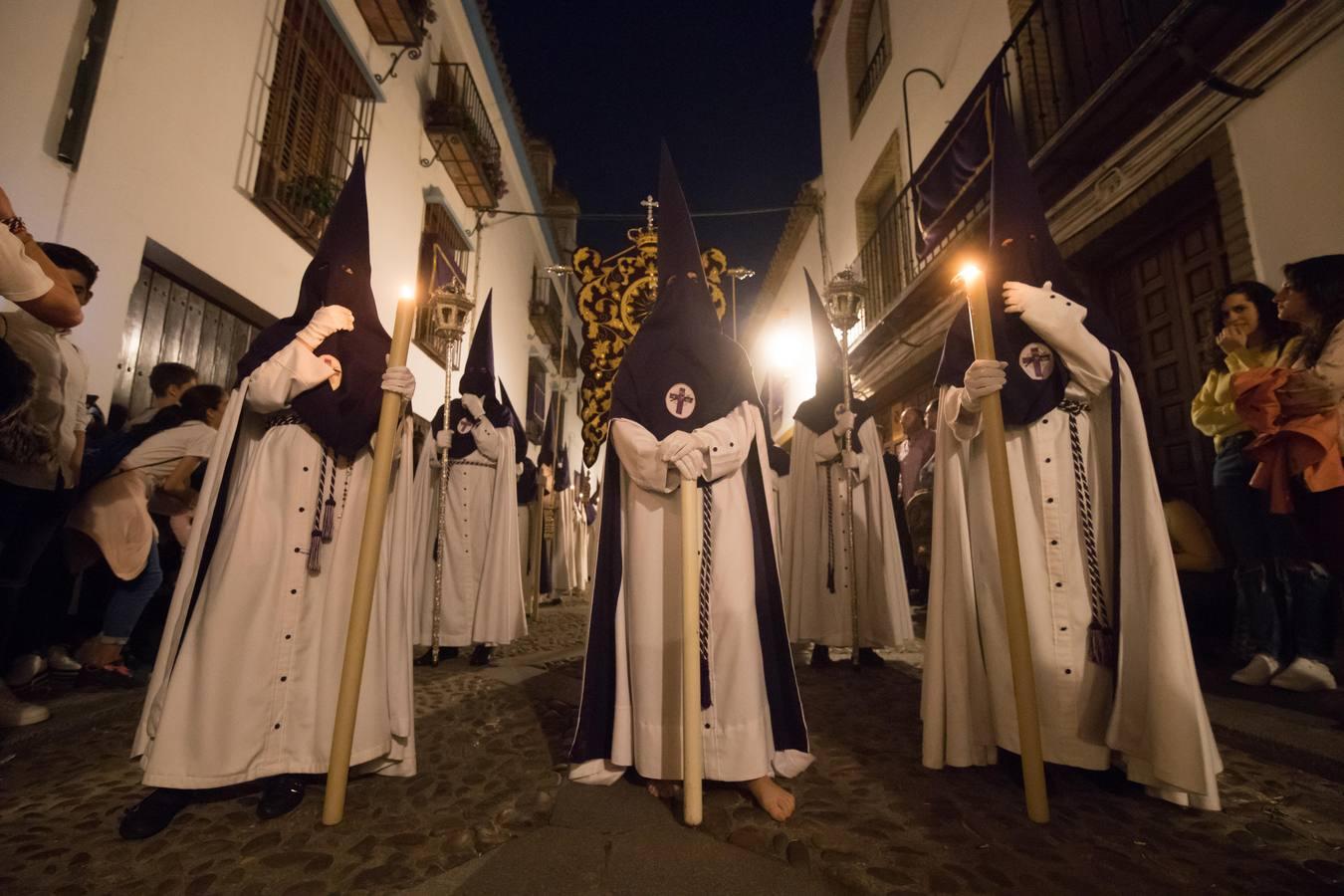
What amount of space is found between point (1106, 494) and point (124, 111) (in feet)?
17.7

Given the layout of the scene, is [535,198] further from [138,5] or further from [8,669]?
[8,669]

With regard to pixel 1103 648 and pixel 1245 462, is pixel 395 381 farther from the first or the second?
pixel 1245 462

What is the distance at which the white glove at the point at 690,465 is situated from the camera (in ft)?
5.68

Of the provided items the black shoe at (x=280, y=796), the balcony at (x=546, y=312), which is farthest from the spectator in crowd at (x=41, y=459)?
the balcony at (x=546, y=312)

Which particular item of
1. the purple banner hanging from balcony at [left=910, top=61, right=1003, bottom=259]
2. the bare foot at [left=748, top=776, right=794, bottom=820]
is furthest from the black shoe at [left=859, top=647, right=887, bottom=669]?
the purple banner hanging from balcony at [left=910, top=61, right=1003, bottom=259]

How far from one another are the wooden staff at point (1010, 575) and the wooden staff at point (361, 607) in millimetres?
1797

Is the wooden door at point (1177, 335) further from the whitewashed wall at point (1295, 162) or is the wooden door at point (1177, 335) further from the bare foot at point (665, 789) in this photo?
the bare foot at point (665, 789)

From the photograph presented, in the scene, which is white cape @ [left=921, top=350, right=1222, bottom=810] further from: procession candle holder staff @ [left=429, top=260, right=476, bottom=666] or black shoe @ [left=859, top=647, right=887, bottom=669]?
procession candle holder staff @ [left=429, top=260, right=476, bottom=666]

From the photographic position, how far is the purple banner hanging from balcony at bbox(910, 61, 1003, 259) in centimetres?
568

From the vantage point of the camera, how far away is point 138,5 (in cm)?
352

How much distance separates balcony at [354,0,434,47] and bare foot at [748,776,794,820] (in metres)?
7.60

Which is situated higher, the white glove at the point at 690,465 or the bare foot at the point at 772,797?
the white glove at the point at 690,465

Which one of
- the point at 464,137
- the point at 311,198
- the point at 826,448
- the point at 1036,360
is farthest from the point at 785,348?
the point at 1036,360

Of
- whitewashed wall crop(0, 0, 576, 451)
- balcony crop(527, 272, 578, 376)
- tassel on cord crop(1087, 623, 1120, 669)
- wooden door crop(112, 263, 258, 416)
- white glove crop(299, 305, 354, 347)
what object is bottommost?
tassel on cord crop(1087, 623, 1120, 669)
